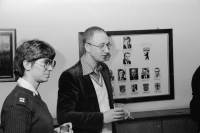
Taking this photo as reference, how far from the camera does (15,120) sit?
1.15m

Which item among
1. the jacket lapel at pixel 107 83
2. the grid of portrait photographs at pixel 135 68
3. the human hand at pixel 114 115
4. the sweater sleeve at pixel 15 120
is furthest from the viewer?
the grid of portrait photographs at pixel 135 68

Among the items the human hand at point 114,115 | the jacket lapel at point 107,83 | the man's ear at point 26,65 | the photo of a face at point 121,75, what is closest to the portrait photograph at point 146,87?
the photo of a face at point 121,75

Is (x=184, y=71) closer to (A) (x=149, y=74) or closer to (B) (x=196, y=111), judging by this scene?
(A) (x=149, y=74)

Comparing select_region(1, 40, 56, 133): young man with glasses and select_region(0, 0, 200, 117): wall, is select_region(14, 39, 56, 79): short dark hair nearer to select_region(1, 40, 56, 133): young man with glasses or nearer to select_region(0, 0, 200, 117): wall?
select_region(1, 40, 56, 133): young man with glasses

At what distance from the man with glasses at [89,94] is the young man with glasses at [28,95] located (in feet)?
1.84

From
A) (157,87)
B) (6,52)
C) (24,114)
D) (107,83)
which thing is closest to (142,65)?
(157,87)

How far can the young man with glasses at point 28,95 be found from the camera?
3.84 feet

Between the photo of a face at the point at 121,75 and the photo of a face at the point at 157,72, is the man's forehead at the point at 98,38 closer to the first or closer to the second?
the photo of a face at the point at 121,75

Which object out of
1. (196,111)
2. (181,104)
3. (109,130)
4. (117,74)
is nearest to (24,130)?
(109,130)

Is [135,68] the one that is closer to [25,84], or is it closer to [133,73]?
[133,73]

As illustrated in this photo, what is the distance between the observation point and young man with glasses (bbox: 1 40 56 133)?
1.17 m

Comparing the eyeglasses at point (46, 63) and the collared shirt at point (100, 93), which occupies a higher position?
the eyeglasses at point (46, 63)

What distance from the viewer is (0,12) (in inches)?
110

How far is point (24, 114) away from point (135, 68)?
209 cm
